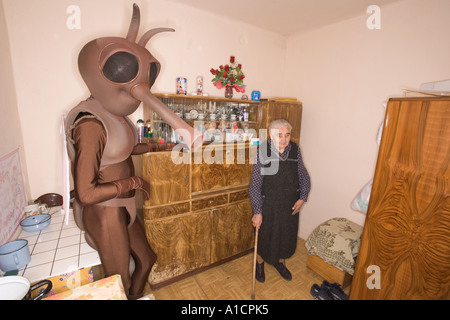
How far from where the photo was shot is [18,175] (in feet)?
5.79

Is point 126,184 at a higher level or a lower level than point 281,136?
lower

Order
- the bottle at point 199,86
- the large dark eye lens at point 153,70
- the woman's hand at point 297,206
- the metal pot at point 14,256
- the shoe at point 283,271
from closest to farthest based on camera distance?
1. the metal pot at point 14,256
2. the large dark eye lens at point 153,70
3. the woman's hand at point 297,206
4. the shoe at point 283,271
5. the bottle at point 199,86

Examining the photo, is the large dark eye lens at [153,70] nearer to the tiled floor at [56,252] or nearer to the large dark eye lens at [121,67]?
the large dark eye lens at [121,67]

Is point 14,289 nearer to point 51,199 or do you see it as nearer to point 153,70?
point 51,199

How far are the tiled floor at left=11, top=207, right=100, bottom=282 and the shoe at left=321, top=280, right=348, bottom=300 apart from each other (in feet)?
7.20

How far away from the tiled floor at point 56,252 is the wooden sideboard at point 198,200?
1.99ft

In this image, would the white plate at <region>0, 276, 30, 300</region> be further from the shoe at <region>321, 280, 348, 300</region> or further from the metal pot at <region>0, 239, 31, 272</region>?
the shoe at <region>321, 280, 348, 300</region>

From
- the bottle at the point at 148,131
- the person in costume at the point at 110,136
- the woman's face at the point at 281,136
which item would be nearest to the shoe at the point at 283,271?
the woman's face at the point at 281,136

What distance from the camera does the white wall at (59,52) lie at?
1.89 meters

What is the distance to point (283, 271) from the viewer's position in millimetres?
2496

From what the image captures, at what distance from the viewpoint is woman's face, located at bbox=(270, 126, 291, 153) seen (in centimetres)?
220

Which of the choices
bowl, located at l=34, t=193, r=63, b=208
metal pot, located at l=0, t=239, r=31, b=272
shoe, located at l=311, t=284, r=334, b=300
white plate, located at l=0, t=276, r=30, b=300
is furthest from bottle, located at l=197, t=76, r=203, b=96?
shoe, located at l=311, t=284, r=334, b=300

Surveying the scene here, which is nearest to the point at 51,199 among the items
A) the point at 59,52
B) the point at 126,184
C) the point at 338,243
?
the point at 126,184

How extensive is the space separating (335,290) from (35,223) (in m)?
2.80
